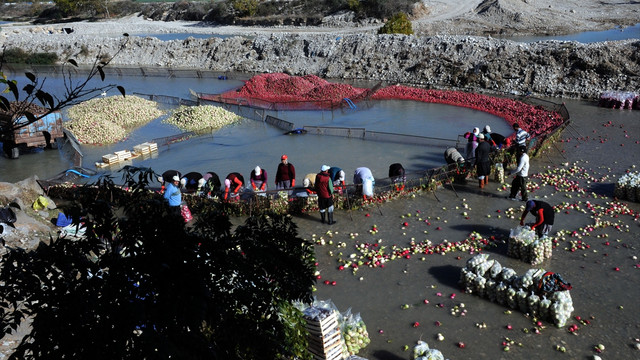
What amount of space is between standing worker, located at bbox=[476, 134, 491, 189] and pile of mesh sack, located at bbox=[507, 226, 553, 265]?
4654 millimetres

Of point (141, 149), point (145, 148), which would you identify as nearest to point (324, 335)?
point (141, 149)

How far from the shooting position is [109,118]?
104 ft

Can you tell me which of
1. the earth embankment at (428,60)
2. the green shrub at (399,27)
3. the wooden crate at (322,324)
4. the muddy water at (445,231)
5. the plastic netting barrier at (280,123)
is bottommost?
the muddy water at (445,231)

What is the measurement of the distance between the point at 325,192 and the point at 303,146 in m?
9.20

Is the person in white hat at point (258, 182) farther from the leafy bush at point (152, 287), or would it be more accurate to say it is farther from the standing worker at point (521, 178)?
the leafy bush at point (152, 287)

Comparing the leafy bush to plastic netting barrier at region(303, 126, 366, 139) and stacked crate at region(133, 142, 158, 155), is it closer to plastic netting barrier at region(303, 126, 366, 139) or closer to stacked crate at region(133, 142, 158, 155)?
stacked crate at region(133, 142, 158, 155)

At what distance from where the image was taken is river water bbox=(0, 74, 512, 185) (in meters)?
22.9

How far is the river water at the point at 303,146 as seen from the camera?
2291 cm

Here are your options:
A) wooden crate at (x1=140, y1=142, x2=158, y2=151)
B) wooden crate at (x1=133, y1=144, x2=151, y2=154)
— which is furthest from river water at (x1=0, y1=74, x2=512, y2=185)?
wooden crate at (x1=133, y1=144, x2=151, y2=154)

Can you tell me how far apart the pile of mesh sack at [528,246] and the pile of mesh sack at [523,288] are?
5.37 ft

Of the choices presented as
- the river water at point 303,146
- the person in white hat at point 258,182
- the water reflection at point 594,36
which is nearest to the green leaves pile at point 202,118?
the river water at point 303,146

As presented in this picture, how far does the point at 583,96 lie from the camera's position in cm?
3228

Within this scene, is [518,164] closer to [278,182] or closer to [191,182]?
[278,182]

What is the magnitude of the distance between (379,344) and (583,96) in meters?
27.5
